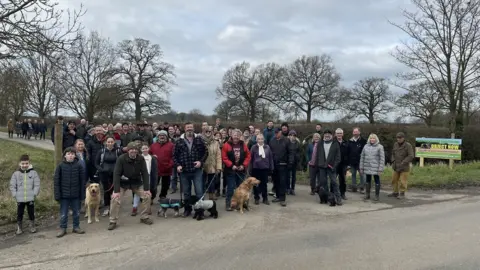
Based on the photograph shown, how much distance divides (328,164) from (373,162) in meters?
1.33

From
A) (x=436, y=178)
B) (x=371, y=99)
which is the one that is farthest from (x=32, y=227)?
(x=371, y=99)

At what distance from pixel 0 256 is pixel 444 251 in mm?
6676

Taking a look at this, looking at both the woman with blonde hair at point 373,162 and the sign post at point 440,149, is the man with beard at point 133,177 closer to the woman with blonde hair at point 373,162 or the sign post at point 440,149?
the woman with blonde hair at point 373,162

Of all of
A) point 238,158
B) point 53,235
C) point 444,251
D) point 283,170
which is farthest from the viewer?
point 283,170

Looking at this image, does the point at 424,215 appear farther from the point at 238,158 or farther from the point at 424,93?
the point at 424,93

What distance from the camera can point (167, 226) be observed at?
7.21 metres

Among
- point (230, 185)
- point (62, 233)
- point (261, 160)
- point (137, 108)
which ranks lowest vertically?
point (62, 233)

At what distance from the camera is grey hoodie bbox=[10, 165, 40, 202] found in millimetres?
6812

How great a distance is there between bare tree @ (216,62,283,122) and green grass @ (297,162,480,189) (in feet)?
136

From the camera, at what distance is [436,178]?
41.0 ft

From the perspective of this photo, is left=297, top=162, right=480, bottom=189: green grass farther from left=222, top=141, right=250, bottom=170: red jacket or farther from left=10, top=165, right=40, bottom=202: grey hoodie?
left=10, top=165, right=40, bottom=202: grey hoodie

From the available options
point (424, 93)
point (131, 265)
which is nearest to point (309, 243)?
point (131, 265)

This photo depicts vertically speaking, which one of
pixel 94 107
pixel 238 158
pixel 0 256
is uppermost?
pixel 94 107

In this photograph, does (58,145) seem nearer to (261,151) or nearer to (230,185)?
(230,185)
